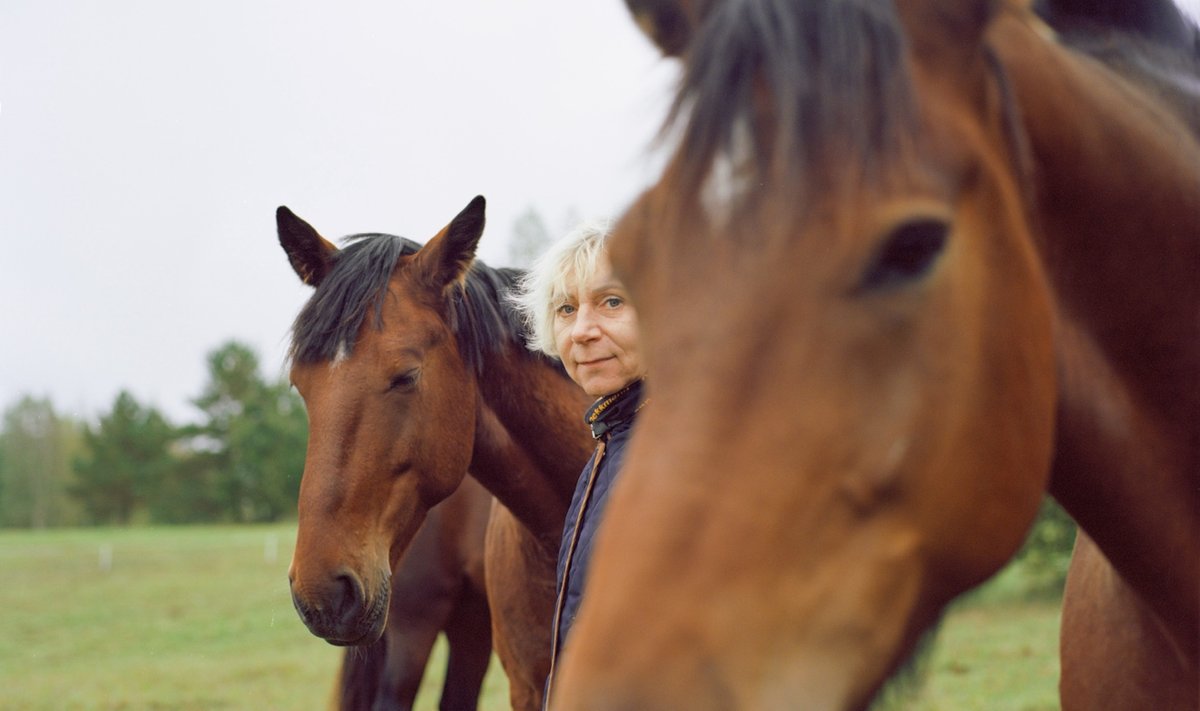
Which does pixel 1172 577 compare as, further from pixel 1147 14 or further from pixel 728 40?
pixel 728 40

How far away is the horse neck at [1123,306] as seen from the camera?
147 centimetres

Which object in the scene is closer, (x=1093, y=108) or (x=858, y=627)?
(x=858, y=627)

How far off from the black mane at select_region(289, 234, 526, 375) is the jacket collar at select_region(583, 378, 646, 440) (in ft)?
4.21

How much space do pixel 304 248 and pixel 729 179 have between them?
10.9 feet

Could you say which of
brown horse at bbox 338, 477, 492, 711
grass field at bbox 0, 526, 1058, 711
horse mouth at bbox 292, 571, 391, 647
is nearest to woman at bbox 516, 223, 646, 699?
horse mouth at bbox 292, 571, 391, 647

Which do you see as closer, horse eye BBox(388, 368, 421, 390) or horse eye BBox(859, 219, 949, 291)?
horse eye BBox(859, 219, 949, 291)

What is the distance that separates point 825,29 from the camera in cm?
122

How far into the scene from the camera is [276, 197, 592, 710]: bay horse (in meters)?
3.49

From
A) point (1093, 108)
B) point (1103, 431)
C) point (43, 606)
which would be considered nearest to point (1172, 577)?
point (1103, 431)

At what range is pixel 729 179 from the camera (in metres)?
1.20

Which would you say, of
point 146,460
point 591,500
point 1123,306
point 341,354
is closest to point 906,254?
point 1123,306

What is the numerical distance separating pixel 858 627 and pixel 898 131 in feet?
2.01

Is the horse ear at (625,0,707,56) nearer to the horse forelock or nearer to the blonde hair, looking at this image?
the horse forelock

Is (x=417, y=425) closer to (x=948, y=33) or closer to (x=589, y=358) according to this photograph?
(x=589, y=358)
